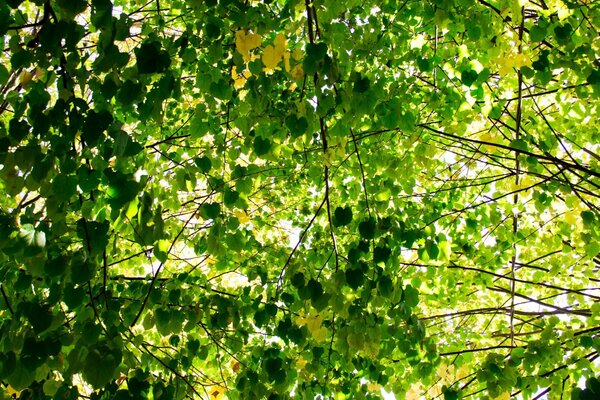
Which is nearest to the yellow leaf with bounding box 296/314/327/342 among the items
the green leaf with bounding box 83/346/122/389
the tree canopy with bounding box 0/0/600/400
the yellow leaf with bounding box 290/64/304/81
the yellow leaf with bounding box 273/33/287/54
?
the tree canopy with bounding box 0/0/600/400

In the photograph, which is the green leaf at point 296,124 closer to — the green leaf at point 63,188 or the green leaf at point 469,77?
the green leaf at point 469,77

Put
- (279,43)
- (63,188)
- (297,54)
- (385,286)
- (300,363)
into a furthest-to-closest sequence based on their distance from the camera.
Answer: (300,363), (385,286), (297,54), (279,43), (63,188)

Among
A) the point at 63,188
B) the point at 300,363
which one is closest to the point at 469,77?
the point at 63,188

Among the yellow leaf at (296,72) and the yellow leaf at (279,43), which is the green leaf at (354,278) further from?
the yellow leaf at (279,43)

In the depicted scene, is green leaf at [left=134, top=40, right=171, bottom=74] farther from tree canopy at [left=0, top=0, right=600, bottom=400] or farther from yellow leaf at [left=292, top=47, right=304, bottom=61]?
yellow leaf at [left=292, top=47, right=304, bottom=61]

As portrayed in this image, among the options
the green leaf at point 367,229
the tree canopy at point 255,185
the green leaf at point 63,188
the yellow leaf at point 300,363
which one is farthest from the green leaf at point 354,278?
the green leaf at point 63,188

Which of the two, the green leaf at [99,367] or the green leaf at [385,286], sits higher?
the green leaf at [385,286]

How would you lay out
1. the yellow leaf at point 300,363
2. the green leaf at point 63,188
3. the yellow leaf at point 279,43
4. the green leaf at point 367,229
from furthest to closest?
the yellow leaf at point 300,363 < the green leaf at point 367,229 < the yellow leaf at point 279,43 < the green leaf at point 63,188

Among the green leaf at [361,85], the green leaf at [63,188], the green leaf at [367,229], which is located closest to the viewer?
the green leaf at [63,188]

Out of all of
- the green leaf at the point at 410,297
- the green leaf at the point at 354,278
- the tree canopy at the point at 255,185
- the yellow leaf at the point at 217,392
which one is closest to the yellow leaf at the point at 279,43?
the tree canopy at the point at 255,185

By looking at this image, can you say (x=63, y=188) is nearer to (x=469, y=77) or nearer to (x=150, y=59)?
(x=150, y=59)

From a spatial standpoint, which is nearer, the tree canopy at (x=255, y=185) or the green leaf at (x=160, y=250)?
the tree canopy at (x=255, y=185)

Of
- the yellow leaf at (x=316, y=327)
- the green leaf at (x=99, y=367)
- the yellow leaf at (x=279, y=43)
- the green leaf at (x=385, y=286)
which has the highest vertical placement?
the yellow leaf at (x=279, y=43)

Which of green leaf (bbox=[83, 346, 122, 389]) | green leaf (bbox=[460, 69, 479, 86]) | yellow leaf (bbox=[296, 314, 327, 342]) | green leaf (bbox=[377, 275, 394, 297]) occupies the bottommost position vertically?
green leaf (bbox=[83, 346, 122, 389])
